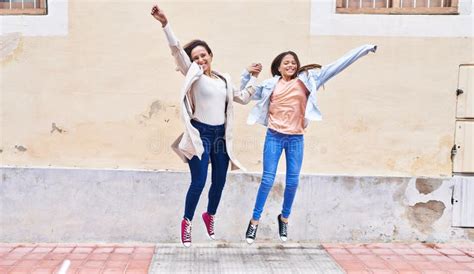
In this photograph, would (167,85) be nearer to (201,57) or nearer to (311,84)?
(201,57)

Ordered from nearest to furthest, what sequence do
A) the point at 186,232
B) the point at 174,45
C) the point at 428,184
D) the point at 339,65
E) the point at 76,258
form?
the point at 174,45
the point at 339,65
the point at 186,232
the point at 76,258
the point at 428,184

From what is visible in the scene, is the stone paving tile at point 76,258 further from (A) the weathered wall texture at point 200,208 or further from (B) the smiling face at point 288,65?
(B) the smiling face at point 288,65

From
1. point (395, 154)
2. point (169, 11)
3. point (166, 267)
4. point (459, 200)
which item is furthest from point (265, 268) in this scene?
point (169, 11)

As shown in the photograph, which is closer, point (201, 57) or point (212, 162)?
point (201, 57)

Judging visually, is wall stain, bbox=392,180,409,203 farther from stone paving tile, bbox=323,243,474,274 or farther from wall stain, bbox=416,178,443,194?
stone paving tile, bbox=323,243,474,274

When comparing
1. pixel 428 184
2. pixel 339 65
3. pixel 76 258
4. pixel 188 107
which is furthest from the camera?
pixel 428 184

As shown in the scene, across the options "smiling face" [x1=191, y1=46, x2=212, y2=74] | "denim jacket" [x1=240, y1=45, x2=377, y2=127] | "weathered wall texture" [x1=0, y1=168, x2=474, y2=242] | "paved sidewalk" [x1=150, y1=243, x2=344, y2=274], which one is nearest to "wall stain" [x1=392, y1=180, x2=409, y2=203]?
"weathered wall texture" [x1=0, y1=168, x2=474, y2=242]

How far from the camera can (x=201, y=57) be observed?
4.78 m

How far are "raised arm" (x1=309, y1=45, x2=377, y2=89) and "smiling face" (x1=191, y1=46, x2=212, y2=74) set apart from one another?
0.98 meters

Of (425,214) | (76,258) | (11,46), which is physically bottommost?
(76,258)

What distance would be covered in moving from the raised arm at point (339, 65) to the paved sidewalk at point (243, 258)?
1.89 metres

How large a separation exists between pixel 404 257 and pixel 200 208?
2321 millimetres

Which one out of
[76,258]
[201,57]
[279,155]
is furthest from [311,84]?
[76,258]

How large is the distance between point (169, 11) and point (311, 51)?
1680mm
